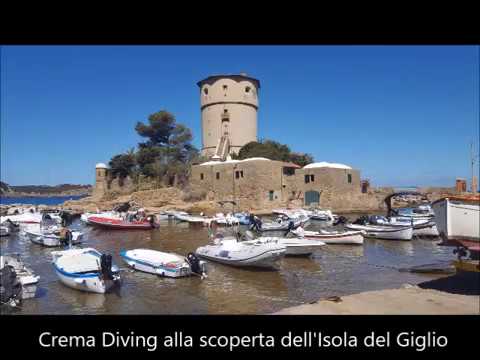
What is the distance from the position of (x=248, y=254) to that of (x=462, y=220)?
238 inches

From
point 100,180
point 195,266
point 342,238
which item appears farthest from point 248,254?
point 100,180

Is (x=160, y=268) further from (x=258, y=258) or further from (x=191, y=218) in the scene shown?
(x=191, y=218)

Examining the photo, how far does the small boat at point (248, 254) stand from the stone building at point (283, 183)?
2074 cm

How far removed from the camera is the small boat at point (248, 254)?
37.2 ft

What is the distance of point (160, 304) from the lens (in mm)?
8258

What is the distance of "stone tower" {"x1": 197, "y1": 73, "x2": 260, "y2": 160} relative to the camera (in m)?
42.8

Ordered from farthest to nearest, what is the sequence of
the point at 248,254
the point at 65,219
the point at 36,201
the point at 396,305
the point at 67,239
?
1. the point at 36,201
2. the point at 65,219
3. the point at 67,239
4. the point at 248,254
5. the point at 396,305

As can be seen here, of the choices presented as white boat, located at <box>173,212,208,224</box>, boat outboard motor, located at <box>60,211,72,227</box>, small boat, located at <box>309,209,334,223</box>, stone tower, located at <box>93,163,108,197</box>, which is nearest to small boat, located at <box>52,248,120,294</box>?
white boat, located at <box>173,212,208,224</box>

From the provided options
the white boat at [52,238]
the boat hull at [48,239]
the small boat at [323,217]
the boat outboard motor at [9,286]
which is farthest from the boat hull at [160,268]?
the small boat at [323,217]

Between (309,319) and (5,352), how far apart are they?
286 centimetres

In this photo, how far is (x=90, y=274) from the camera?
29.9ft

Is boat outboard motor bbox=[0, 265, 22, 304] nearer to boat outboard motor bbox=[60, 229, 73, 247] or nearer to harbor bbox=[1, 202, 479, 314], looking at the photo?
harbor bbox=[1, 202, 479, 314]

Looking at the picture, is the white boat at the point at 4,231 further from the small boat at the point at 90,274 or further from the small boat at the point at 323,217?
the small boat at the point at 323,217

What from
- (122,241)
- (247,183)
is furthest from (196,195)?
(122,241)
